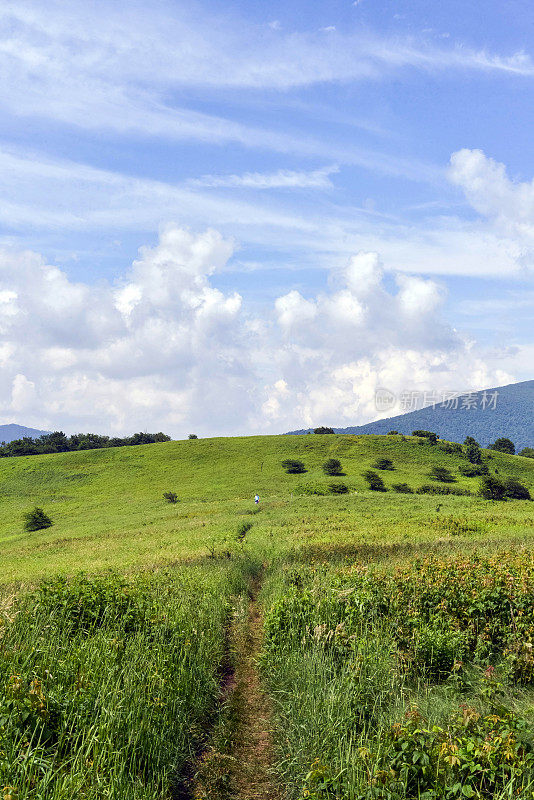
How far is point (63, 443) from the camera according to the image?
436 feet

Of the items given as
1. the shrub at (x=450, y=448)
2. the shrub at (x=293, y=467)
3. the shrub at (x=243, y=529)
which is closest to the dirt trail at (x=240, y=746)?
the shrub at (x=243, y=529)

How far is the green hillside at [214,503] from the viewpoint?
31203 mm

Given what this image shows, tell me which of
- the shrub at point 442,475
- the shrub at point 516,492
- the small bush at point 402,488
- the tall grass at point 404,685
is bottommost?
the shrub at point 516,492

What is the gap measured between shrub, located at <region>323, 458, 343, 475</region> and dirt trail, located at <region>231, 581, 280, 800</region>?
257 feet

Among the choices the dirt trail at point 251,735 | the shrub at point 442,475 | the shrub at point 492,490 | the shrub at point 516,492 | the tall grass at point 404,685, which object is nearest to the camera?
the tall grass at point 404,685

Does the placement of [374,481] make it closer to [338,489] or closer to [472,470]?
[338,489]

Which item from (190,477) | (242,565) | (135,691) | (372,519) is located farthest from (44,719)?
(190,477)

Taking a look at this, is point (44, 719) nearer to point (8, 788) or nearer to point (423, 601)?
point (8, 788)

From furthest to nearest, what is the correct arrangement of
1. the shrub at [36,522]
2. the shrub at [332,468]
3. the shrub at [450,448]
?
the shrub at [450,448], the shrub at [332,468], the shrub at [36,522]

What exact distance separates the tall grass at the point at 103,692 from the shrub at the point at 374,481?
69477mm

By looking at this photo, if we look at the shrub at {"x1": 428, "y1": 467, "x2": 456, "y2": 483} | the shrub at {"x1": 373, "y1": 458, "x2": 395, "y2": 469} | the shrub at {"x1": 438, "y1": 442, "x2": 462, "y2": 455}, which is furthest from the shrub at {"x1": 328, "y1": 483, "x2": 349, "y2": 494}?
the shrub at {"x1": 438, "y1": 442, "x2": 462, "y2": 455}

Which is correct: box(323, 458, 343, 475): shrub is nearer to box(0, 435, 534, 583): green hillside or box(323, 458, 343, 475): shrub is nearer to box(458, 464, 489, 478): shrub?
box(0, 435, 534, 583): green hillside

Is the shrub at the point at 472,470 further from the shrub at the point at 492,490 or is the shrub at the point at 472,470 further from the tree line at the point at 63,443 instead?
the tree line at the point at 63,443

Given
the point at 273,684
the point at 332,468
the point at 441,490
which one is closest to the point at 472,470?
the point at 441,490
